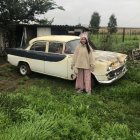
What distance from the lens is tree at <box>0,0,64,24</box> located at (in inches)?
707

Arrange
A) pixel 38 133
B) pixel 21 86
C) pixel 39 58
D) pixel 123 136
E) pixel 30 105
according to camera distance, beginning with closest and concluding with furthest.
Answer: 1. pixel 38 133
2. pixel 123 136
3. pixel 30 105
4. pixel 21 86
5. pixel 39 58

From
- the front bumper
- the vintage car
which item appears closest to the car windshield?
the vintage car

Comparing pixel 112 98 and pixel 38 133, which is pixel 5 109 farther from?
pixel 112 98

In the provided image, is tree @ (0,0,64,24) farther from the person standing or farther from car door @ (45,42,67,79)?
the person standing

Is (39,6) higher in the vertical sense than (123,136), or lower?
higher

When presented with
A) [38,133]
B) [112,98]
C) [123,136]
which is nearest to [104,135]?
[123,136]

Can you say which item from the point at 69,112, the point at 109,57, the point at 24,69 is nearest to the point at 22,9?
the point at 24,69

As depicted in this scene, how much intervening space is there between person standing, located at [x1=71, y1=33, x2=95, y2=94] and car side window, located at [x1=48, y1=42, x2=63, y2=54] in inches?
43.1

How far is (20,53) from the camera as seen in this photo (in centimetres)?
1338

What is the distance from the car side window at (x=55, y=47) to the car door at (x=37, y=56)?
0.29 meters

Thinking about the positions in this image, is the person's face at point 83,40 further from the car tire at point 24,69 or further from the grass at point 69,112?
the car tire at point 24,69

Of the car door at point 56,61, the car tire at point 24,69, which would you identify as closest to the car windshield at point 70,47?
the car door at point 56,61

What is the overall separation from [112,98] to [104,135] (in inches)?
127

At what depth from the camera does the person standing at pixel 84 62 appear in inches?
435
